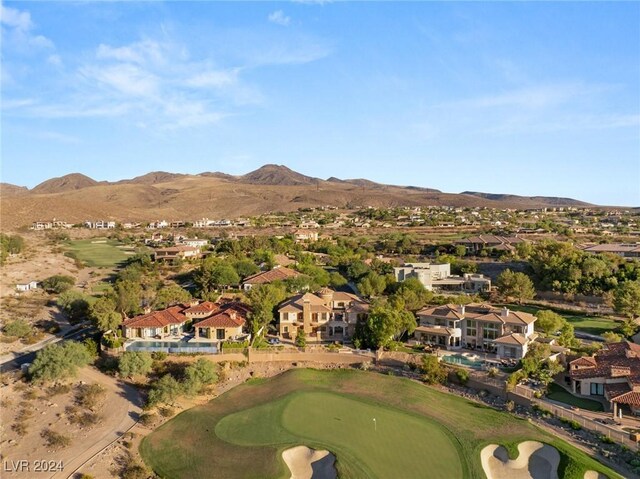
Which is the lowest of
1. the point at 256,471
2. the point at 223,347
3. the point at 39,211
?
the point at 256,471

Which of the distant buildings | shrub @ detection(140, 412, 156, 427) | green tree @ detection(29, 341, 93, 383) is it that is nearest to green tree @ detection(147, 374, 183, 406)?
shrub @ detection(140, 412, 156, 427)

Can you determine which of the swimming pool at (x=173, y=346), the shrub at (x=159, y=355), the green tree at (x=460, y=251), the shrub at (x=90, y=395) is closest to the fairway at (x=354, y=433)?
the swimming pool at (x=173, y=346)

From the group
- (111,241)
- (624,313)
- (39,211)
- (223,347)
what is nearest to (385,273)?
(624,313)

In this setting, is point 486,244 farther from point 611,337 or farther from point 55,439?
point 55,439

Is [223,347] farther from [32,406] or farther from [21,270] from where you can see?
[21,270]

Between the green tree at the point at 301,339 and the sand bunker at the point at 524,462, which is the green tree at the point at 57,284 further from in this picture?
the sand bunker at the point at 524,462

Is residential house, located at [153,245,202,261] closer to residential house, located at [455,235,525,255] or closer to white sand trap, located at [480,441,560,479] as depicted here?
residential house, located at [455,235,525,255]

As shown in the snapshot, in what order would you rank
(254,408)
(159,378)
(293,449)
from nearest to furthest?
(293,449)
(254,408)
(159,378)
